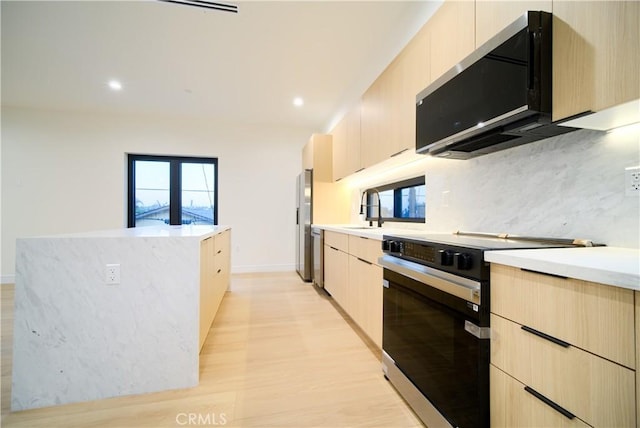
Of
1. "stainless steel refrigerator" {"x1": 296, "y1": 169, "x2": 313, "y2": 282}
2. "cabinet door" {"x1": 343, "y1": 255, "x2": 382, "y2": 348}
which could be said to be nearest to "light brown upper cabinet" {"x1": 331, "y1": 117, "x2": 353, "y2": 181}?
"stainless steel refrigerator" {"x1": 296, "y1": 169, "x2": 313, "y2": 282}

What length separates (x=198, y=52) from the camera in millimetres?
2770

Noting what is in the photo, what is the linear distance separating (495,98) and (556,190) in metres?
0.54

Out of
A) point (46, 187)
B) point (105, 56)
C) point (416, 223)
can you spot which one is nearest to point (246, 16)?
point (105, 56)

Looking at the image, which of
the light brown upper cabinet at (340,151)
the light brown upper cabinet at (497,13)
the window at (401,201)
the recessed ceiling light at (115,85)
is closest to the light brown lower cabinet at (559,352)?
the light brown upper cabinet at (497,13)

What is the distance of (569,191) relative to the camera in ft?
4.04

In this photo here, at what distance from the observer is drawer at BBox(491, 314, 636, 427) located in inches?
25.6

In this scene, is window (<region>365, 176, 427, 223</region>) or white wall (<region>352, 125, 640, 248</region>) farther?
window (<region>365, 176, 427, 223</region>)

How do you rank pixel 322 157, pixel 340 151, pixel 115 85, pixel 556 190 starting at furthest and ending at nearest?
pixel 322 157 < pixel 340 151 < pixel 115 85 < pixel 556 190

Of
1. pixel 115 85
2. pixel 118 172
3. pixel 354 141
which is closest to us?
pixel 354 141

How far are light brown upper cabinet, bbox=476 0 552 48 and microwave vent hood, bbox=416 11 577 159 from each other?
0.24ft

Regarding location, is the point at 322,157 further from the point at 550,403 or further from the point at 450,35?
the point at 550,403

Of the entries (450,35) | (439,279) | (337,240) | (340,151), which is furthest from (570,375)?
(340,151)

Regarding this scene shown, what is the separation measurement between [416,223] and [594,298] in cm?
185

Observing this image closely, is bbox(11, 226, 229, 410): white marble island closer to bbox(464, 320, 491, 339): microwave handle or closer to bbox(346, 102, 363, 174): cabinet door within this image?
bbox(464, 320, 491, 339): microwave handle
